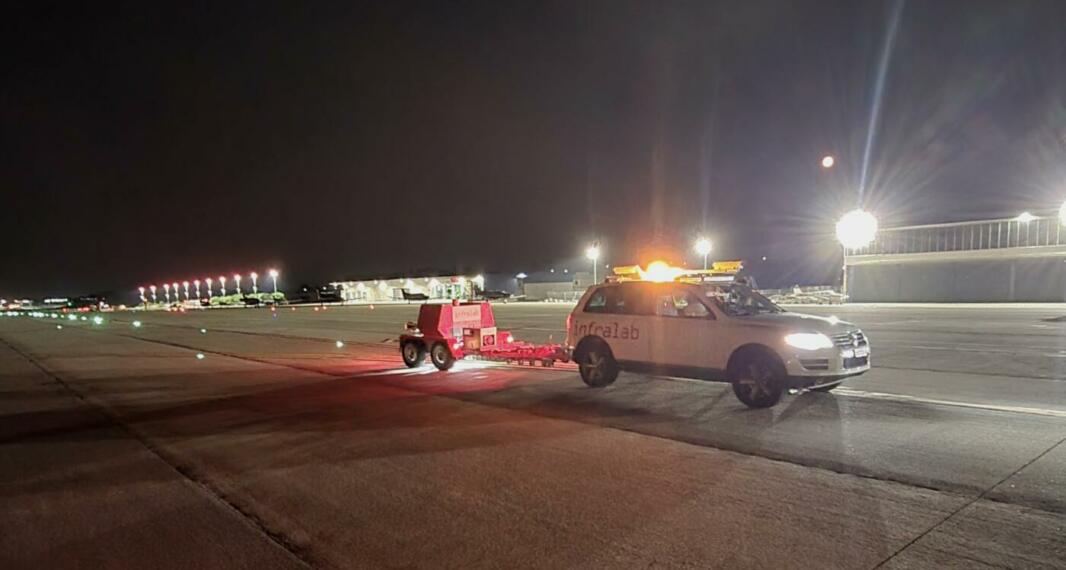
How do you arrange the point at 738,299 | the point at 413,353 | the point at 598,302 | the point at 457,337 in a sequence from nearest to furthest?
the point at 738,299 → the point at 598,302 → the point at 457,337 → the point at 413,353

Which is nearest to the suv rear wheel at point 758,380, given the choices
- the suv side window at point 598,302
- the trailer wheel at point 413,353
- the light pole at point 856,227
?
the suv side window at point 598,302

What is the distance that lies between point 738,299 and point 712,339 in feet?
3.95

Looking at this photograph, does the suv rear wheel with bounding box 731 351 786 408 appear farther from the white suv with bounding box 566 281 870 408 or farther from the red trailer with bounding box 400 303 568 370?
the red trailer with bounding box 400 303 568 370

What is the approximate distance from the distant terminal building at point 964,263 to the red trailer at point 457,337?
4081 cm

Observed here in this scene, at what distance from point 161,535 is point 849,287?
52.0 m

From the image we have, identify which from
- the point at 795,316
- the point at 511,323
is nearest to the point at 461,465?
the point at 795,316

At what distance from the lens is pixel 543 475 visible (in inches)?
245

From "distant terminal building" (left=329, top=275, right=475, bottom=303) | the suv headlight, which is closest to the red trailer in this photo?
the suv headlight

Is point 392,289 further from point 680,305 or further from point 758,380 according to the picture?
point 758,380

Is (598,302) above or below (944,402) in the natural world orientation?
above

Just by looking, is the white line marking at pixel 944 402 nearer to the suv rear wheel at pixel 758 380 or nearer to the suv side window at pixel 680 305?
the suv rear wheel at pixel 758 380

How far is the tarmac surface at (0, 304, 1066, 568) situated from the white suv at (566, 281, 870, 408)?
48cm

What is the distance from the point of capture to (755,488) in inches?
222

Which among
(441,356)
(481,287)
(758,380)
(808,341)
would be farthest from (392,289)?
(808,341)
